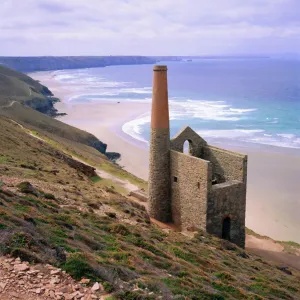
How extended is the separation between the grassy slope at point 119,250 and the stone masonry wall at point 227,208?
3.94 feet

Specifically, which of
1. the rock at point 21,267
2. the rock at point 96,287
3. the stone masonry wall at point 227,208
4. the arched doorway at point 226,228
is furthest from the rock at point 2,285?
the arched doorway at point 226,228

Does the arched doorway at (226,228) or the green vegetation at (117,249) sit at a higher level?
the green vegetation at (117,249)

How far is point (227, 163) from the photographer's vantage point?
23.0 meters

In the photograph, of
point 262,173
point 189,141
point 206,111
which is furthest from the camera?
point 206,111

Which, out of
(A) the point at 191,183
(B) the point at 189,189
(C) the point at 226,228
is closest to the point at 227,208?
(C) the point at 226,228

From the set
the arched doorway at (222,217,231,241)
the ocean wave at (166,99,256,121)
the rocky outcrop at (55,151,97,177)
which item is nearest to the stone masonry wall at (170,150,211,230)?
the arched doorway at (222,217,231,241)

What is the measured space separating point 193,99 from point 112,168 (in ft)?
249

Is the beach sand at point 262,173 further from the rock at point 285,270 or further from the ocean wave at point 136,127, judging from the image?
the rock at point 285,270

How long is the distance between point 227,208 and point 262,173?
22.9 metres

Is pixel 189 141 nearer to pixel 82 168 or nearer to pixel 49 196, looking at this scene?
pixel 49 196

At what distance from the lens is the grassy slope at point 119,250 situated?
9.34 metres

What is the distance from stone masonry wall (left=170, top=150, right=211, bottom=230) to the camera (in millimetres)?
20594

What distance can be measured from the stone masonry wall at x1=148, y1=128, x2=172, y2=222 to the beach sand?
32.1 feet

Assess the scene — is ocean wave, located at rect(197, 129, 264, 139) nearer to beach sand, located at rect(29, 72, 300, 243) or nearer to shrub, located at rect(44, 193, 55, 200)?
beach sand, located at rect(29, 72, 300, 243)
